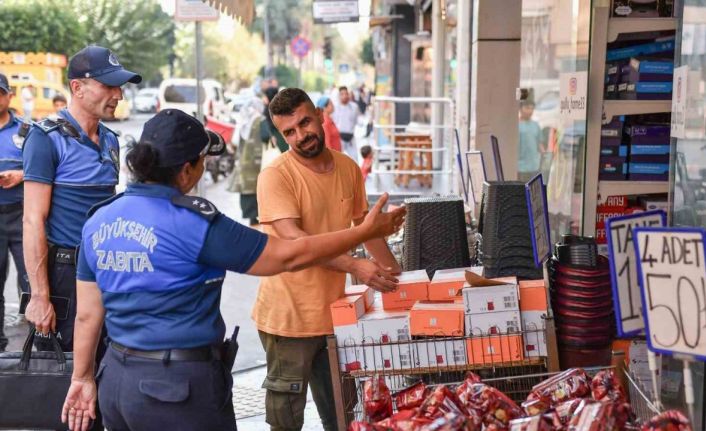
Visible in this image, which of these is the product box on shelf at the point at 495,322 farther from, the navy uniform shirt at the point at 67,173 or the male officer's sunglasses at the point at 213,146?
the navy uniform shirt at the point at 67,173

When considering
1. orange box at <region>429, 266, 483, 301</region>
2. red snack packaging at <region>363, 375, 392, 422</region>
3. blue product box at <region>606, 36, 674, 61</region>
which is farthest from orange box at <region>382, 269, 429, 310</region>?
blue product box at <region>606, 36, 674, 61</region>

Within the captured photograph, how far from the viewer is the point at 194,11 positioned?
12.3 m

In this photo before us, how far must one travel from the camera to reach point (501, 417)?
3.71m

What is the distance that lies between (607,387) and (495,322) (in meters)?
0.64

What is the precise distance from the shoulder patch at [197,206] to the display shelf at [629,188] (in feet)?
11.7

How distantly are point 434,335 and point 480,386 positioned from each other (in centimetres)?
53

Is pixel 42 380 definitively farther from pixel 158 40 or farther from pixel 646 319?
pixel 158 40

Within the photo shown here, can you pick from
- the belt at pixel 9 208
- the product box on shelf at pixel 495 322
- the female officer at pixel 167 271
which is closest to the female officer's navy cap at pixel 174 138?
the female officer at pixel 167 271

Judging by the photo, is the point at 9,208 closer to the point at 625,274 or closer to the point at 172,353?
the point at 172,353

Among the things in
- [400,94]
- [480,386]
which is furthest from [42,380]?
[400,94]

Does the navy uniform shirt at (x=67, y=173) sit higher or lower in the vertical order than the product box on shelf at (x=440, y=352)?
higher

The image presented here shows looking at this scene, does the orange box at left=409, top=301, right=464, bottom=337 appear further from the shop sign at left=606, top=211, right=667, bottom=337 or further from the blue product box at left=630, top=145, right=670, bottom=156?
the blue product box at left=630, top=145, right=670, bottom=156

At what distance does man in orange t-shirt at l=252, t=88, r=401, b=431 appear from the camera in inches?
188

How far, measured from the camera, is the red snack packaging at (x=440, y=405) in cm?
367
